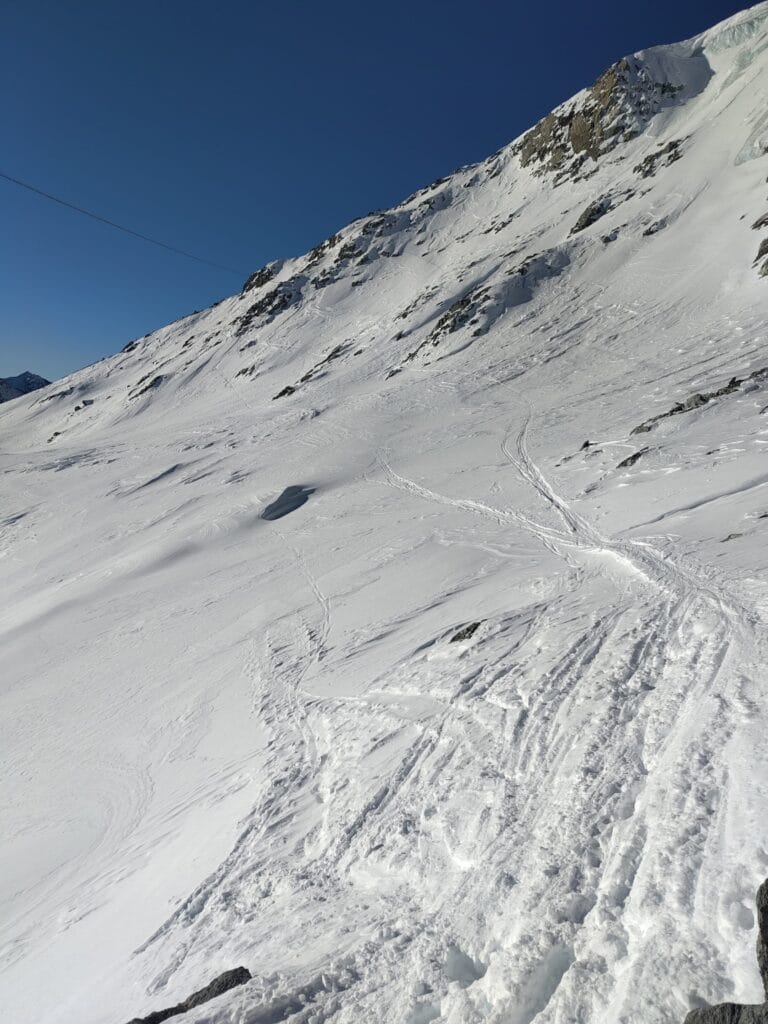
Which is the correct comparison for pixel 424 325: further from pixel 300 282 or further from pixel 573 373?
pixel 300 282

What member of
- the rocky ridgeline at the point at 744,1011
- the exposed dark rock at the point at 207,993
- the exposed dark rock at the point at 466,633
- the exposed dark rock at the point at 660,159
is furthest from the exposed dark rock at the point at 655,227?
the exposed dark rock at the point at 207,993

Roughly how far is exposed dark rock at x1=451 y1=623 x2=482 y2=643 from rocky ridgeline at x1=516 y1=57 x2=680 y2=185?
75.3 meters

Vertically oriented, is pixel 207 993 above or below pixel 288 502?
below

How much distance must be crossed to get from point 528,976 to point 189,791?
5.84m

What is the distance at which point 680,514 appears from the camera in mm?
12258

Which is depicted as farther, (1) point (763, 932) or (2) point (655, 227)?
(2) point (655, 227)

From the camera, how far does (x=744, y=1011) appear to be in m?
2.61

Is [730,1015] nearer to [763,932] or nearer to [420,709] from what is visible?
[763,932]

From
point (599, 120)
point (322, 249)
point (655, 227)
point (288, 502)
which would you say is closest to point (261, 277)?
point (322, 249)

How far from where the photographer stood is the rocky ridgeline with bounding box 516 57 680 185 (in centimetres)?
7100

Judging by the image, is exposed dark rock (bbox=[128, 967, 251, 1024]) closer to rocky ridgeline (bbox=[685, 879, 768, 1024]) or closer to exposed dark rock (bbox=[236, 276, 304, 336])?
rocky ridgeline (bbox=[685, 879, 768, 1024])

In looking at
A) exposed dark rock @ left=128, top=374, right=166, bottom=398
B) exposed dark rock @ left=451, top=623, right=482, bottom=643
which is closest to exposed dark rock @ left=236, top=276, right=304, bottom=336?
exposed dark rock @ left=128, top=374, right=166, bottom=398

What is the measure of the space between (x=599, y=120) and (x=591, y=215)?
99.5ft

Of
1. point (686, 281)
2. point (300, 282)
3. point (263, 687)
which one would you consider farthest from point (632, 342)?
point (300, 282)
